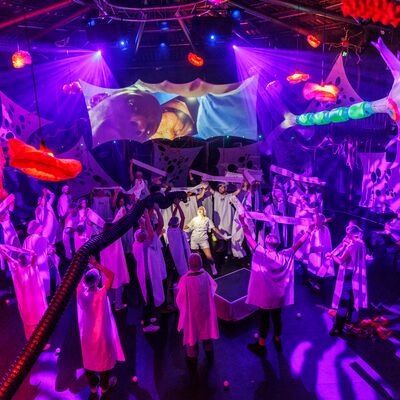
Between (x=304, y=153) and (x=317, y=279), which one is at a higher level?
(x=304, y=153)

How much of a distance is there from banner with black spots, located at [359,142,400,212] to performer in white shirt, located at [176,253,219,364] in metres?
3.84

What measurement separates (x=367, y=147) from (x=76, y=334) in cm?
756

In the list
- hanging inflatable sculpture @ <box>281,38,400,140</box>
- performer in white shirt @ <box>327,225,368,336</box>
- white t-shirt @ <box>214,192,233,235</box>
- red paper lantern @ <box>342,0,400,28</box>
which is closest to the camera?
red paper lantern @ <box>342,0,400,28</box>

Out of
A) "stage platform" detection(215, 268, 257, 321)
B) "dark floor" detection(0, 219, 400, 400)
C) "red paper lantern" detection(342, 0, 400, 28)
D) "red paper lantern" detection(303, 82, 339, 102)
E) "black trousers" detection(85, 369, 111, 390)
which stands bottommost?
"dark floor" detection(0, 219, 400, 400)

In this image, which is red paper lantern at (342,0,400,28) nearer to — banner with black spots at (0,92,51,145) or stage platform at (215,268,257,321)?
stage platform at (215,268,257,321)

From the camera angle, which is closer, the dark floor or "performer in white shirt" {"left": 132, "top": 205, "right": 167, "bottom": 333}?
the dark floor

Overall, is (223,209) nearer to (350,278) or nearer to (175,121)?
(175,121)

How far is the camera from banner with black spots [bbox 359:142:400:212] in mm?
6156

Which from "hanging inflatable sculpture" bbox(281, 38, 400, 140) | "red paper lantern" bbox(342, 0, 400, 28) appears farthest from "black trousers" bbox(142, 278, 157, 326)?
"red paper lantern" bbox(342, 0, 400, 28)

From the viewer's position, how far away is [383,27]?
21.4 feet

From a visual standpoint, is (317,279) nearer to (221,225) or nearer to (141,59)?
(221,225)

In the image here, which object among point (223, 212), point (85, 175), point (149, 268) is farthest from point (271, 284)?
point (85, 175)

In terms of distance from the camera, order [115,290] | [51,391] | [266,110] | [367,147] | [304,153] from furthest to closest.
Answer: [266,110]
[304,153]
[367,147]
[115,290]
[51,391]

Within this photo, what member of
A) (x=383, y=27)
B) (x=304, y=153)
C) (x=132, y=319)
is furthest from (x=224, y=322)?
(x=304, y=153)
